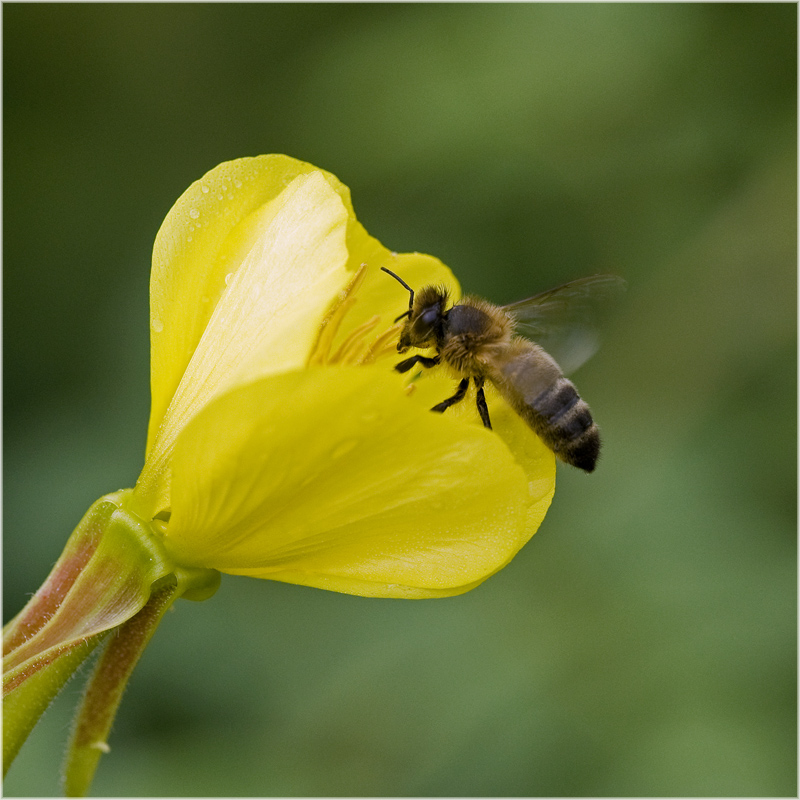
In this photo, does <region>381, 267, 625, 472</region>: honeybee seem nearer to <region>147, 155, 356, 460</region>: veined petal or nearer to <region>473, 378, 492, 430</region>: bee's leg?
<region>473, 378, 492, 430</region>: bee's leg

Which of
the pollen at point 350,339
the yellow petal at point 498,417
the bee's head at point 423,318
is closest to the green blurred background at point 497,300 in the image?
the yellow petal at point 498,417

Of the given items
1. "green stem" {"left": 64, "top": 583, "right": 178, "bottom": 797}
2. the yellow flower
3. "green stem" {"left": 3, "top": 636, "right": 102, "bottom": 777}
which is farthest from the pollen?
"green stem" {"left": 3, "top": 636, "right": 102, "bottom": 777}

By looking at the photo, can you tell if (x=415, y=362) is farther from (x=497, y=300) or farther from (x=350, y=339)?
(x=497, y=300)

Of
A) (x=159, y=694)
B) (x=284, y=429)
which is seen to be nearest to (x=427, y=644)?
(x=159, y=694)

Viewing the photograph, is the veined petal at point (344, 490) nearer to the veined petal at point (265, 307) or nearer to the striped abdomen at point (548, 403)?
the veined petal at point (265, 307)

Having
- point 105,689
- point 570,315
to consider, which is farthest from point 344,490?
point 570,315
